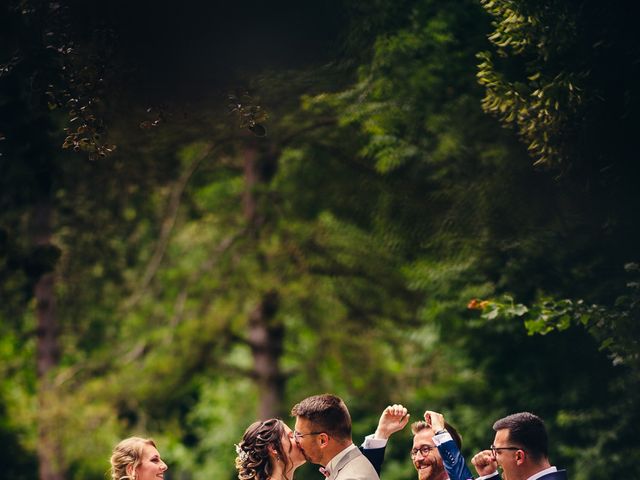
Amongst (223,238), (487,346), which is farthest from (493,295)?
(223,238)

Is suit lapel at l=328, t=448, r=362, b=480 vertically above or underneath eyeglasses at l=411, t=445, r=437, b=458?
above

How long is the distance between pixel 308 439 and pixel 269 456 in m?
0.37

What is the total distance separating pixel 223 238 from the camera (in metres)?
22.3

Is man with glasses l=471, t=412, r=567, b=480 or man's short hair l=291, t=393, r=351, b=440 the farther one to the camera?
man with glasses l=471, t=412, r=567, b=480

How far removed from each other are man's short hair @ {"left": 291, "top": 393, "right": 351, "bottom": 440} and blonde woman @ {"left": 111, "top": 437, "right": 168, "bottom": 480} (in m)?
1.48

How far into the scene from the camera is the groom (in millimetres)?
6230

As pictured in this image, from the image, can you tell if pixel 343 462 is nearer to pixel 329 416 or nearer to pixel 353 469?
pixel 353 469

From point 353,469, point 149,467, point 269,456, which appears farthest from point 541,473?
point 149,467

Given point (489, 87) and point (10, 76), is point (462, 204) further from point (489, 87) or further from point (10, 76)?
point (10, 76)

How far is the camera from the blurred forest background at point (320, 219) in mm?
9180

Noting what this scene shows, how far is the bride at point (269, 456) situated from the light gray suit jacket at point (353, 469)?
362 mm

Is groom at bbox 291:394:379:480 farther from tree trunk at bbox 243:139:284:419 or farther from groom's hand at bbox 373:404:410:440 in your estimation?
tree trunk at bbox 243:139:284:419

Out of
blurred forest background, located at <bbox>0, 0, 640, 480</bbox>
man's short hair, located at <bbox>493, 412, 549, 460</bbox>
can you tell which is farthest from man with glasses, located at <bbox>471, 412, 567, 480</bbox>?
blurred forest background, located at <bbox>0, 0, 640, 480</bbox>

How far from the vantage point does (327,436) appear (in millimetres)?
6270
